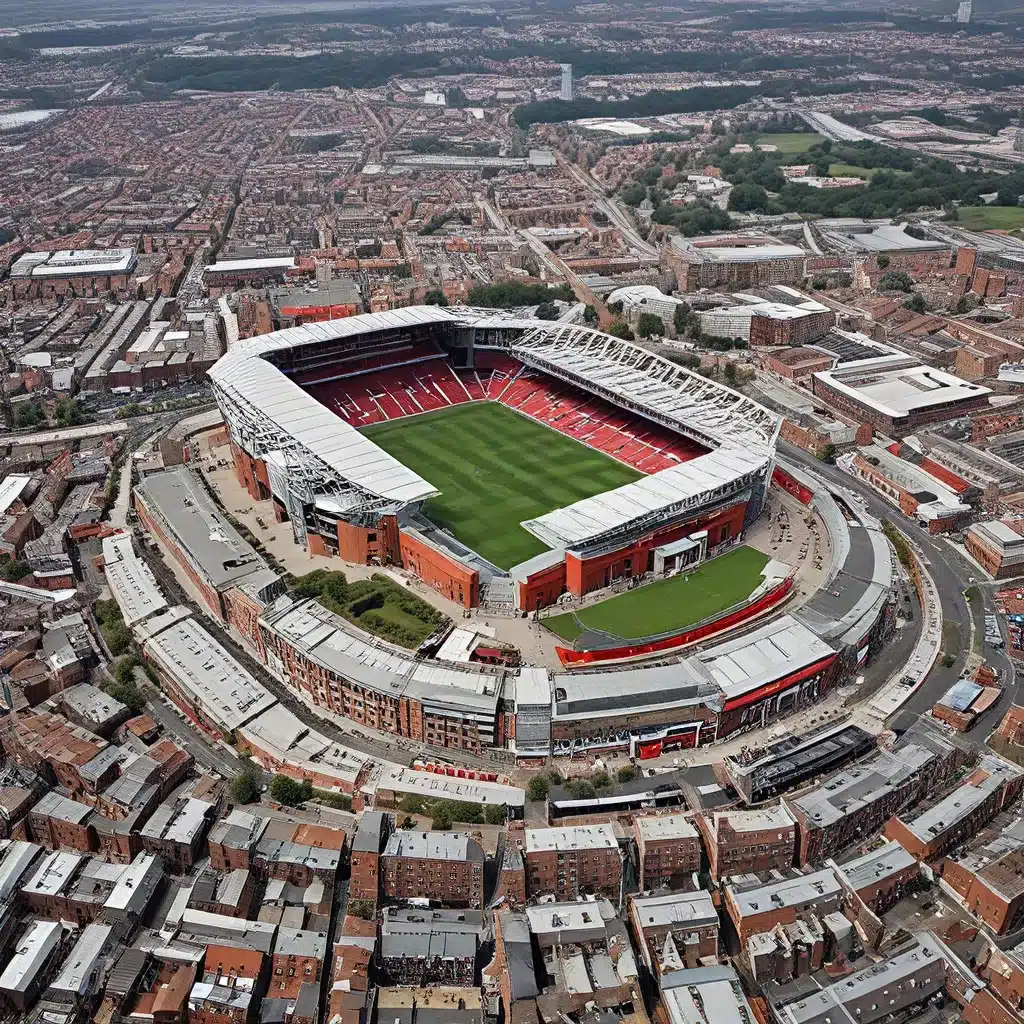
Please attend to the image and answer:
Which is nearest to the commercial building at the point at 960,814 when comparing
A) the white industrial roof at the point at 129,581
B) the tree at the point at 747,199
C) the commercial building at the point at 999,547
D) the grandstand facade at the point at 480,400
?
the commercial building at the point at 999,547

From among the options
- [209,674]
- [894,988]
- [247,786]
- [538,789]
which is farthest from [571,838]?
[209,674]

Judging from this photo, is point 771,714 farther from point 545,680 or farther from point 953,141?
point 953,141

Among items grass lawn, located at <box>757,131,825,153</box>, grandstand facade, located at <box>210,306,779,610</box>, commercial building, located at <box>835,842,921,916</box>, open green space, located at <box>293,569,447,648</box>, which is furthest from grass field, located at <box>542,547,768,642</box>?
grass lawn, located at <box>757,131,825,153</box>

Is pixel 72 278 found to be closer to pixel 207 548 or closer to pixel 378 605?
pixel 207 548

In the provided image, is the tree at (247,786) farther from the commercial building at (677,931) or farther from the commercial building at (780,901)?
the commercial building at (780,901)

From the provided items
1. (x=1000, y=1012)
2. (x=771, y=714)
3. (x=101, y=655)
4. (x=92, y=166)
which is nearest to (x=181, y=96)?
(x=92, y=166)

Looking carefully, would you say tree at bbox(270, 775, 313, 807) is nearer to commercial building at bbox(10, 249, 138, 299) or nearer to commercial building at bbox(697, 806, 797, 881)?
commercial building at bbox(697, 806, 797, 881)
